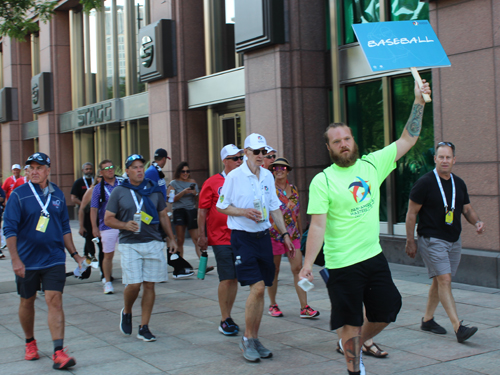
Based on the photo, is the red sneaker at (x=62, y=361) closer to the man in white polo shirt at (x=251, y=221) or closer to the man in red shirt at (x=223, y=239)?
the man in white polo shirt at (x=251, y=221)

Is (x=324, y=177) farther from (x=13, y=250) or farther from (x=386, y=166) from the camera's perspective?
(x=13, y=250)

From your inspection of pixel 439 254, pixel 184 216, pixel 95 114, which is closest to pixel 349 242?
pixel 439 254

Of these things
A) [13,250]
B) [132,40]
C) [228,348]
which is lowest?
[228,348]

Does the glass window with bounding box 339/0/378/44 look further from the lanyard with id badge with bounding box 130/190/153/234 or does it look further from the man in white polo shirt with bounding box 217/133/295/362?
the lanyard with id badge with bounding box 130/190/153/234

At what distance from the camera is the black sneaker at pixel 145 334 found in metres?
5.91

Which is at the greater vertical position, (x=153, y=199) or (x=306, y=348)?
(x=153, y=199)

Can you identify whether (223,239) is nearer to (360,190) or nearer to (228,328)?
(228,328)


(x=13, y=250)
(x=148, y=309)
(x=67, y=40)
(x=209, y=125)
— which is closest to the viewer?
(x=13, y=250)

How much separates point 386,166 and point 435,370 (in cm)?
169

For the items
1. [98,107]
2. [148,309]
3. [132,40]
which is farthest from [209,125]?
[148,309]

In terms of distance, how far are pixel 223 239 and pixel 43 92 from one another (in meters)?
17.7

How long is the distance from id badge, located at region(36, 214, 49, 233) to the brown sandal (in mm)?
2988

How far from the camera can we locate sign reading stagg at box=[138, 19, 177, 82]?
14242mm

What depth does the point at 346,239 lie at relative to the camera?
419cm
